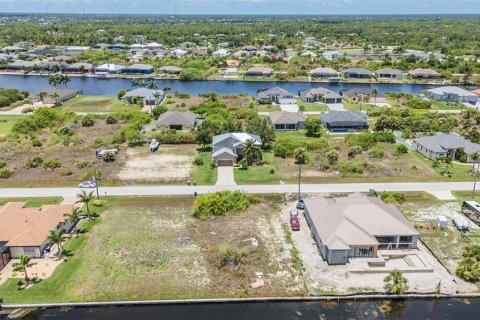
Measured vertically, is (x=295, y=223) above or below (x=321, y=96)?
below

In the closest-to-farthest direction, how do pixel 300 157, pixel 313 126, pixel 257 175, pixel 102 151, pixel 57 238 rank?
pixel 57 238 < pixel 257 175 < pixel 300 157 < pixel 102 151 < pixel 313 126

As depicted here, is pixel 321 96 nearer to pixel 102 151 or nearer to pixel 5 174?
pixel 102 151

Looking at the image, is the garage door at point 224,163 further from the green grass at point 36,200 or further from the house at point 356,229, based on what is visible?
the green grass at point 36,200

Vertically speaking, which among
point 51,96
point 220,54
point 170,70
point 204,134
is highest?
point 220,54

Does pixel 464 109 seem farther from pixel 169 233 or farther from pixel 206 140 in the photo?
pixel 169 233

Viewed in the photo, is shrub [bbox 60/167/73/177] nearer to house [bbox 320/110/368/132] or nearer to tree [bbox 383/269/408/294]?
tree [bbox 383/269/408/294]

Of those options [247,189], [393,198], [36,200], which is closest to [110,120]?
[36,200]

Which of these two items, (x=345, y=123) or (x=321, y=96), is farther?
(x=321, y=96)

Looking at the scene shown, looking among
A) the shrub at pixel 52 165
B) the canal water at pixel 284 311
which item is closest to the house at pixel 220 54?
the shrub at pixel 52 165
